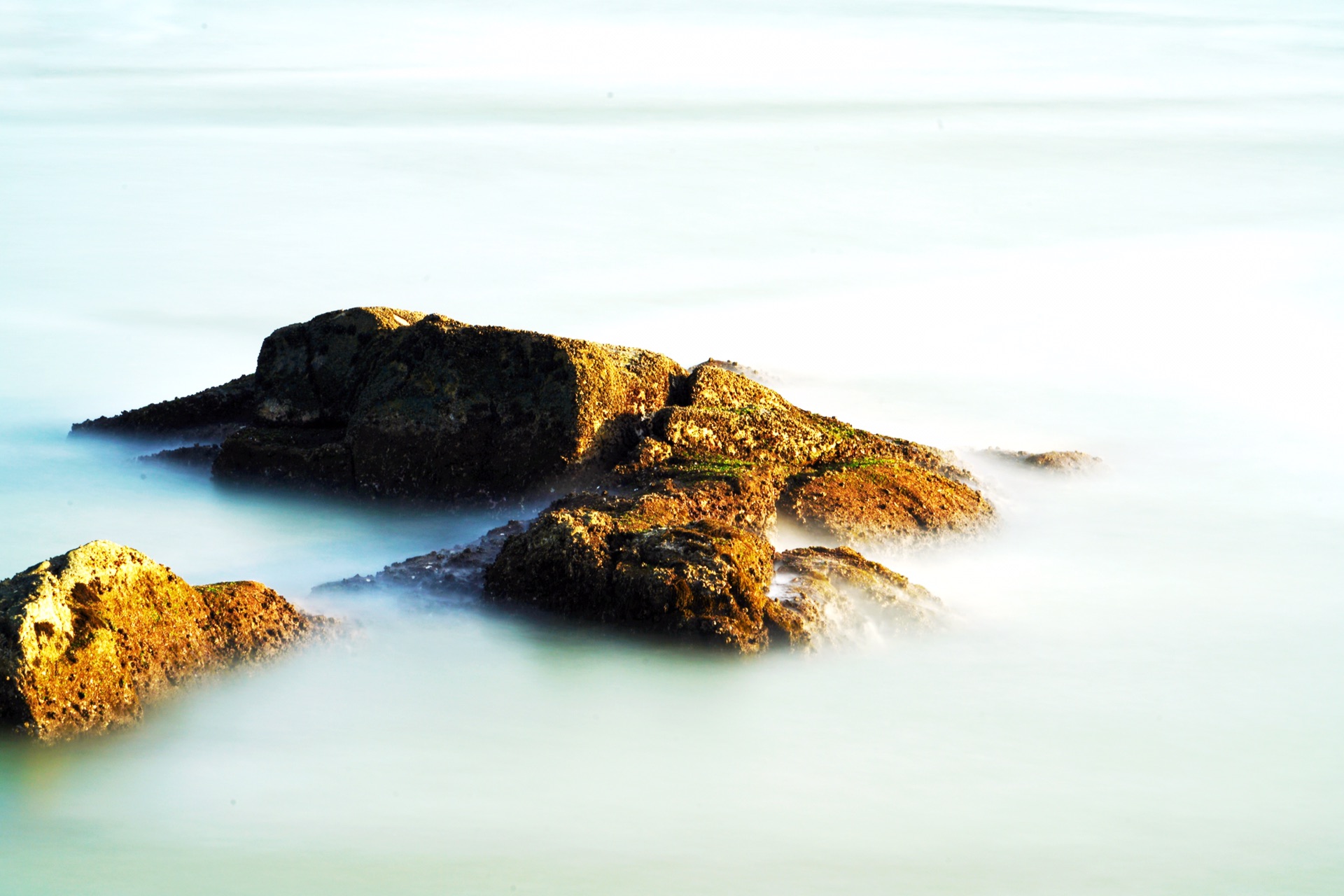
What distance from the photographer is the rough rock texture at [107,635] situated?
585 centimetres

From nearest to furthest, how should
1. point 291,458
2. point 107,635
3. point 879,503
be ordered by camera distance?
point 107,635 → point 879,503 → point 291,458

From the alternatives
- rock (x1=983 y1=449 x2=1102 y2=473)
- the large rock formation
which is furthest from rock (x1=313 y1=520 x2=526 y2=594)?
rock (x1=983 y1=449 x2=1102 y2=473)

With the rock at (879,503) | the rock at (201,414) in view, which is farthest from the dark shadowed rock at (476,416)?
the rock at (879,503)

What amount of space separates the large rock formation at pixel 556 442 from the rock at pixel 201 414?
37 cm

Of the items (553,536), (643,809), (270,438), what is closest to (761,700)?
(643,809)

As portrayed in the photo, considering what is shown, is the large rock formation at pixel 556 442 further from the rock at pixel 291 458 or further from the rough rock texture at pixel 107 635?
the rough rock texture at pixel 107 635

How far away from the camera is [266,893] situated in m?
5.22

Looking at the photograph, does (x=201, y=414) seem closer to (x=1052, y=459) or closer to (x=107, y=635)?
(x=107, y=635)

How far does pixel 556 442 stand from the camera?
897 cm

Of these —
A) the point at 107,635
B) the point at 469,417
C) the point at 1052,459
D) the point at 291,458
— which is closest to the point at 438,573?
the point at 469,417

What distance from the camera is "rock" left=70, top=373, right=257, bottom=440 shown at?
10.7 m

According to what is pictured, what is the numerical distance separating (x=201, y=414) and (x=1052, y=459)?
6.35 meters

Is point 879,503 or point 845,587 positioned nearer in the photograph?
point 845,587

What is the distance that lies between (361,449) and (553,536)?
2.47 m
